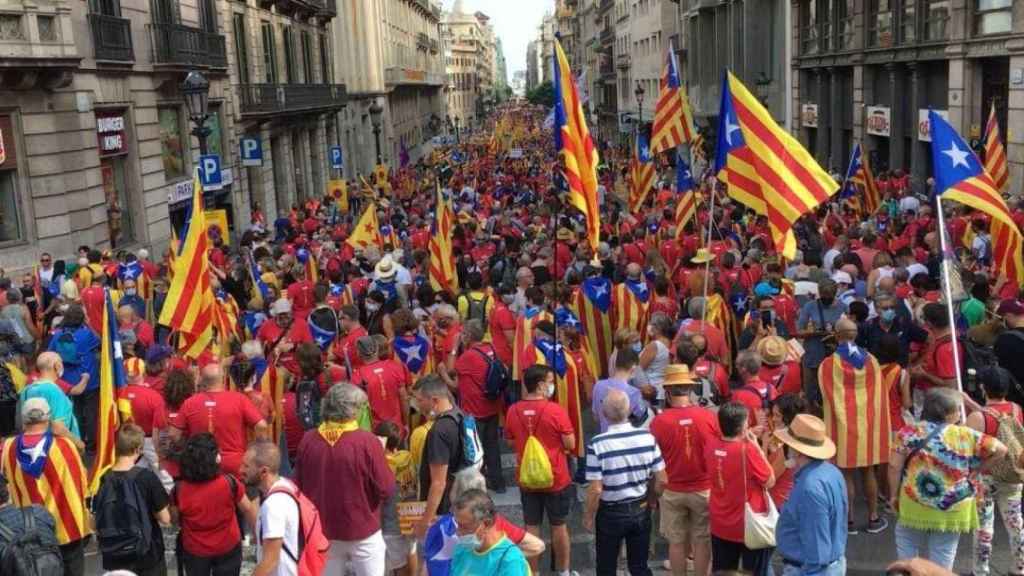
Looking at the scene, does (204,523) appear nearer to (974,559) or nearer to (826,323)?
(974,559)

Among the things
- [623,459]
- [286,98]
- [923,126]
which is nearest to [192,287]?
[623,459]

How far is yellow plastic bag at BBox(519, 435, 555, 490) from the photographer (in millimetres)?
6438

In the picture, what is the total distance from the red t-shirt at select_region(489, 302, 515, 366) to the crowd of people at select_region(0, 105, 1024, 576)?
21mm

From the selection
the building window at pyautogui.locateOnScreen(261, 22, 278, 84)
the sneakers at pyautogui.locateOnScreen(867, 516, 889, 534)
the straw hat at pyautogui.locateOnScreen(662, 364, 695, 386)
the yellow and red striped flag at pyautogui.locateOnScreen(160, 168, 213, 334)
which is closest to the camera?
the straw hat at pyautogui.locateOnScreen(662, 364, 695, 386)

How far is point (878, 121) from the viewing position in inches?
1073

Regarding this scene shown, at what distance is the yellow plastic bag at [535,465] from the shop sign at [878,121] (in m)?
22.9

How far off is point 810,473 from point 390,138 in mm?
57634

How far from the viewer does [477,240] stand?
16484 mm

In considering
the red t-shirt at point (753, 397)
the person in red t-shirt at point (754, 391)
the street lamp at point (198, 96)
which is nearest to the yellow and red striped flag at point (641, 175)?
the street lamp at point (198, 96)

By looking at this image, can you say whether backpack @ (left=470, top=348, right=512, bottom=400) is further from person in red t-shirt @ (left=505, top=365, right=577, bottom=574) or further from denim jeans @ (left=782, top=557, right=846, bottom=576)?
denim jeans @ (left=782, top=557, right=846, bottom=576)

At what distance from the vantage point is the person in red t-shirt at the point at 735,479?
18.7 ft

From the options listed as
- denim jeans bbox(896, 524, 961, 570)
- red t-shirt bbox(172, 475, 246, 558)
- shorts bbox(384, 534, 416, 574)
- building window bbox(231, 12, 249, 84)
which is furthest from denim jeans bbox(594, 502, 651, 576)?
building window bbox(231, 12, 249, 84)

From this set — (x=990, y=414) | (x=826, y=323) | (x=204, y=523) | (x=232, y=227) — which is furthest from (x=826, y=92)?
(x=204, y=523)

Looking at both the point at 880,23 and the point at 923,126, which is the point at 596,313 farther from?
the point at 880,23
